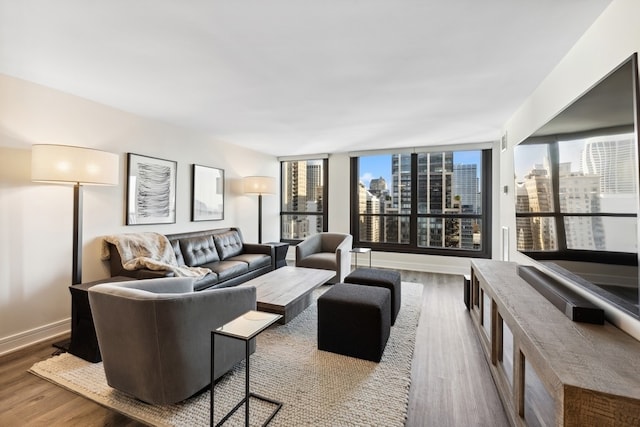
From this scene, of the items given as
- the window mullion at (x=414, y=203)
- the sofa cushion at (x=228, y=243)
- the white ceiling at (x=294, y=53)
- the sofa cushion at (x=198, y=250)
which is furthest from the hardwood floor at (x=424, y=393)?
the window mullion at (x=414, y=203)

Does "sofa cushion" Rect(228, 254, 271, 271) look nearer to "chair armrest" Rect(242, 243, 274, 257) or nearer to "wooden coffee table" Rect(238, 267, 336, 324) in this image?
"chair armrest" Rect(242, 243, 274, 257)

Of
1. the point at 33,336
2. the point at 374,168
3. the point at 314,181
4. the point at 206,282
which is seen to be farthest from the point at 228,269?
the point at 374,168

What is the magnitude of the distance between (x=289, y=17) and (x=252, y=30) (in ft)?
0.88

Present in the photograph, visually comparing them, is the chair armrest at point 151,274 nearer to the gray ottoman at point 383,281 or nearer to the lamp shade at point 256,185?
the gray ottoman at point 383,281

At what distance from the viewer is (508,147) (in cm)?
358

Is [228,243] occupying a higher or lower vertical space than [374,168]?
lower

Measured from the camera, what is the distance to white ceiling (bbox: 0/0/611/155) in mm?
1575

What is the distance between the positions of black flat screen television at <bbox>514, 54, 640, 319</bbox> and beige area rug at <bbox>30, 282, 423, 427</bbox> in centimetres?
124

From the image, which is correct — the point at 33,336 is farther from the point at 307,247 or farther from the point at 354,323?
the point at 307,247

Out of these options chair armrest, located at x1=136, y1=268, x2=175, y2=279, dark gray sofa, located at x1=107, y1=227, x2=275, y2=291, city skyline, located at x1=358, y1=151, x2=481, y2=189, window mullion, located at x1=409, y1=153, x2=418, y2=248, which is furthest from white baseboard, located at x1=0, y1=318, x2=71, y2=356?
window mullion, located at x1=409, y1=153, x2=418, y2=248

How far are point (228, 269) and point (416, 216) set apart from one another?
3542 millimetres

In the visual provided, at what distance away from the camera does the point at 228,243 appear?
423 cm

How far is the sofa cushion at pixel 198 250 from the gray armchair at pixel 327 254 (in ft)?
3.99

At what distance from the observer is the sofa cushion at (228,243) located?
4.06 meters
